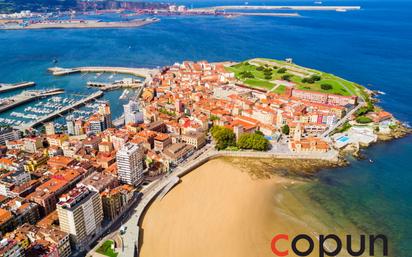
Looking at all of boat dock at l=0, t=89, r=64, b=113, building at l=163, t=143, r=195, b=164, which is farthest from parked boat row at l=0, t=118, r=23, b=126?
building at l=163, t=143, r=195, b=164

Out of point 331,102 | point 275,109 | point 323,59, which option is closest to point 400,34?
point 323,59

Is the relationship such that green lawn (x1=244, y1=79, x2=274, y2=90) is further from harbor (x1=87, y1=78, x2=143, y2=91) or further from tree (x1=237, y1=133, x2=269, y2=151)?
tree (x1=237, y1=133, x2=269, y2=151)

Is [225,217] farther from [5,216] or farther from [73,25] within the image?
[73,25]

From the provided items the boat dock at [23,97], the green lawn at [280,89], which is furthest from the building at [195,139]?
the boat dock at [23,97]

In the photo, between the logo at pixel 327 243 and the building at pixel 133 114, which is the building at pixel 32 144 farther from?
the logo at pixel 327 243

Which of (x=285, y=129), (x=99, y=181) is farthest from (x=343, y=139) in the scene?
(x=99, y=181)

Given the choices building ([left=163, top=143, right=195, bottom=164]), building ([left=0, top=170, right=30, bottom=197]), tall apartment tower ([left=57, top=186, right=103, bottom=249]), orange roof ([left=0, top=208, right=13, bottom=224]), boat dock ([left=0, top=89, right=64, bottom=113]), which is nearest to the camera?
tall apartment tower ([left=57, top=186, right=103, bottom=249])

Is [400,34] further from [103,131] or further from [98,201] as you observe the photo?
[98,201]
